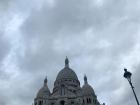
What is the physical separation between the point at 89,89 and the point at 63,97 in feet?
24.2

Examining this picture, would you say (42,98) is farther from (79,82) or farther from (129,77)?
(129,77)

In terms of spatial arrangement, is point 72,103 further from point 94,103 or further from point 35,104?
point 35,104

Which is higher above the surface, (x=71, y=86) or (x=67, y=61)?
(x=67, y=61)

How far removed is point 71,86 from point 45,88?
867 cm

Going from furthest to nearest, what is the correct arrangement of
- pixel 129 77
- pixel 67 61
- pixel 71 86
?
pixel 67 61 < pixel 71 86 < pixel 129 77

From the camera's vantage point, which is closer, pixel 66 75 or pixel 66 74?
pixel 66 75

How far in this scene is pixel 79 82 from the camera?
66000 mm

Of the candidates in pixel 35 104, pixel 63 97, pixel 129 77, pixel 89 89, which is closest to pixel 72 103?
pixel 63 97

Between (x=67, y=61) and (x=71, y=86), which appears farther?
(x=67, y=61)

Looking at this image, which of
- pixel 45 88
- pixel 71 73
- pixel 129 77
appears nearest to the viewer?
pixel 129 77

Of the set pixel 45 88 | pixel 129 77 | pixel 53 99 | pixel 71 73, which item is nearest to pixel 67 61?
pixel 71 73

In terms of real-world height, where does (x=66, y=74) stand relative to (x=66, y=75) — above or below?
above

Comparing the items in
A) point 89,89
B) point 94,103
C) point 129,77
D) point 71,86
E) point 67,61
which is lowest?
point 129,77

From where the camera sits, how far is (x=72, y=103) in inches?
1960
